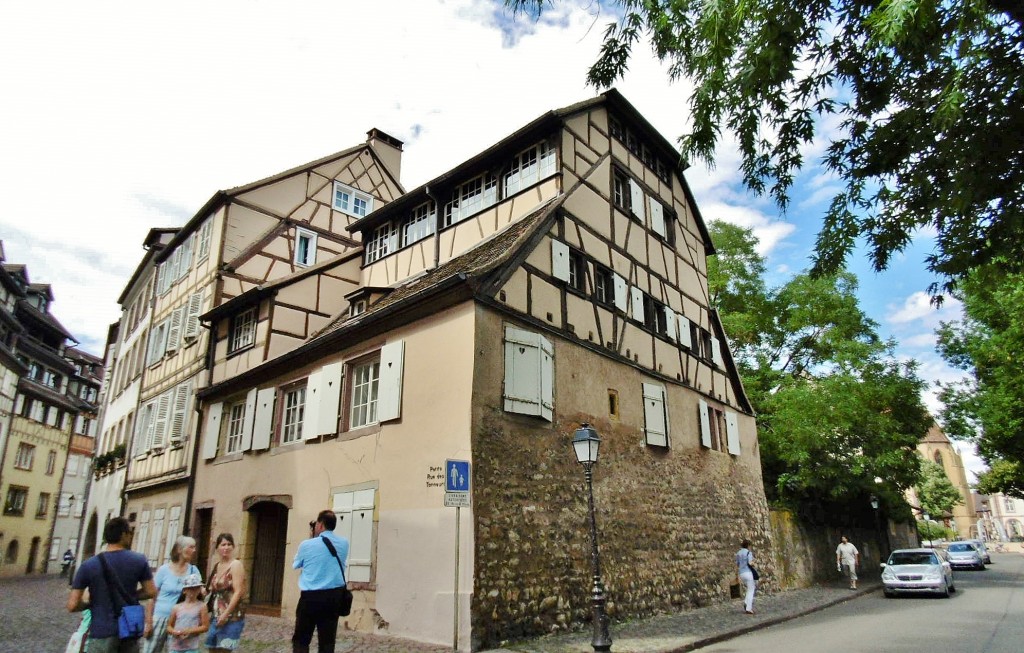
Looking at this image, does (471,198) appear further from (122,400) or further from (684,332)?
(122,400)

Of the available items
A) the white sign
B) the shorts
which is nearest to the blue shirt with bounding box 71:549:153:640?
the shorts

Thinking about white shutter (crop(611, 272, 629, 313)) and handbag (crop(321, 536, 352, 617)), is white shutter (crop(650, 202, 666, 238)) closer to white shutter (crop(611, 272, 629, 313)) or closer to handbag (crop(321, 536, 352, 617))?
white shutter (crop(611, 272, 629, 313))

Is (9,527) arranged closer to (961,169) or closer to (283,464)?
(283,464)

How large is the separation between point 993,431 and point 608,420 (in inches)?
681

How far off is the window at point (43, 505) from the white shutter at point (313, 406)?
30367 millimetres

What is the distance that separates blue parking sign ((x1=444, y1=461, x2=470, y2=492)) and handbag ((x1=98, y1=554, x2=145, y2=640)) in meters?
3.77

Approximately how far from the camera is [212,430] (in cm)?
1584

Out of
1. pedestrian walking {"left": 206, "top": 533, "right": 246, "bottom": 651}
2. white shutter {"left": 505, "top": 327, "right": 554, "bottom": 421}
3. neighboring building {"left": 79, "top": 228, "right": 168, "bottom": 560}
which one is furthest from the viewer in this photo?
neighboring building {"left": 79, "top": 228, "right": 168, "bottom": 560}

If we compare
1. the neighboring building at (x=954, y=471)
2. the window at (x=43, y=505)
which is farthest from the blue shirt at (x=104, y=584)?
the neighboring building at (x=954, y=471)

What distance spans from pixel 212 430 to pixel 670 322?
11.4m

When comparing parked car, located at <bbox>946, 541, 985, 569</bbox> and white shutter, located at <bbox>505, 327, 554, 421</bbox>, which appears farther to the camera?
parked car, located at <bbox>946, 541, 985, 569</bbox>

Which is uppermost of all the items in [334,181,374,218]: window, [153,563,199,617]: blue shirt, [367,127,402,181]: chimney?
[367,127,402,181]: chimney

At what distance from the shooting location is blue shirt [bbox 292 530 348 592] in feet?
20.0

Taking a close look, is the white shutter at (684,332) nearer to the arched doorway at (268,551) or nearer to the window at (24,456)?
the arched doorway at (268,551)
